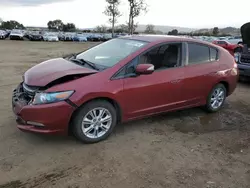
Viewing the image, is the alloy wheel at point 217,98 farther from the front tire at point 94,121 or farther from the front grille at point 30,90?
the front grille at point 30,90

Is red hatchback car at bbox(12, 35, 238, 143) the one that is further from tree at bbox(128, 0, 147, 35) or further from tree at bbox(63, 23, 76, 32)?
tree at bbox(63, 23, 76, 32)

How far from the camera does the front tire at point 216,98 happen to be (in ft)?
17.9

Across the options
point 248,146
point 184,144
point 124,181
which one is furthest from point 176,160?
point 248,146

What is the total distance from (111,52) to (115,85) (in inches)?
35.7

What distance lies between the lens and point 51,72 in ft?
13.3

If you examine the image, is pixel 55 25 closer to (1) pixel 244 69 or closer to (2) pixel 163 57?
(1) pixel 244 69

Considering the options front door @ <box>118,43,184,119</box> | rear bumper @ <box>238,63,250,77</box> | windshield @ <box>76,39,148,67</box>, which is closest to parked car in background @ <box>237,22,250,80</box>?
rear bumper @ <box>238,63,250,77</box>

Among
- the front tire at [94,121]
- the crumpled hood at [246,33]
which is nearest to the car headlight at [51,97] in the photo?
the front tire at [94,121]

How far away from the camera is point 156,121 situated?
505 cm

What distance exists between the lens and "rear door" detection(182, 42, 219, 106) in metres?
4.87

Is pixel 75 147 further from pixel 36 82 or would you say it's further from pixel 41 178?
pixel 36 82

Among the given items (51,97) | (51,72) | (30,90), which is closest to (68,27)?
(51,72)

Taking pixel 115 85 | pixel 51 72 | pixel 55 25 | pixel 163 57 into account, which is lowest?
pixel 115 85

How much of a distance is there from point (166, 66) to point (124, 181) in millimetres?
2213
